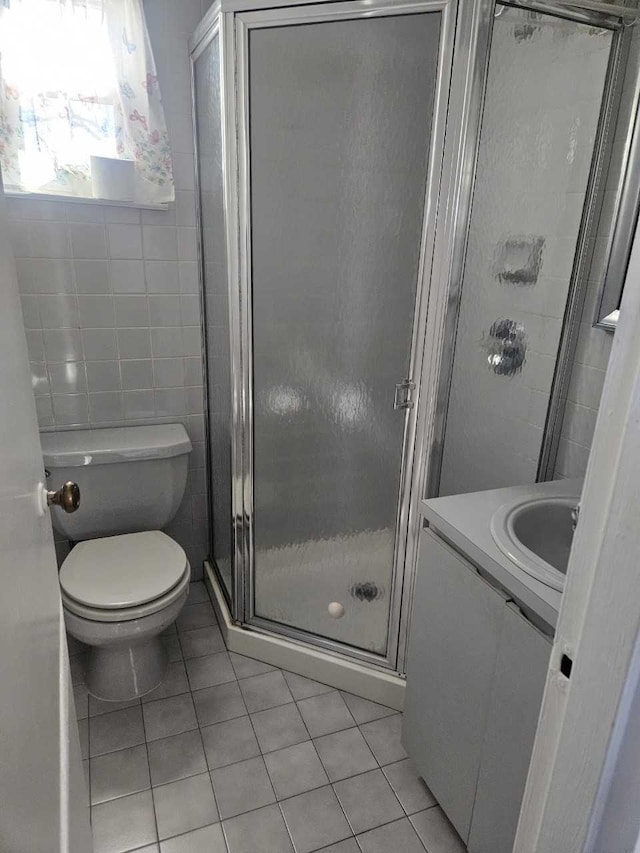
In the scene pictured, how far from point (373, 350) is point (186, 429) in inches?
35.3

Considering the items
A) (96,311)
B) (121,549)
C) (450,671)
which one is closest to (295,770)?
(450,671)

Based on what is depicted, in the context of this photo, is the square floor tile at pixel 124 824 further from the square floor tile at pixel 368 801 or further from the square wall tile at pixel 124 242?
the square wall tile at pixel 124 242

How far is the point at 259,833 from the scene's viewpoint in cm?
141

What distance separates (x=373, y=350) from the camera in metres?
1.60

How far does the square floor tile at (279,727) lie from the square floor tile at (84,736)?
47 cm

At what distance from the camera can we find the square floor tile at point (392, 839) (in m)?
1.38

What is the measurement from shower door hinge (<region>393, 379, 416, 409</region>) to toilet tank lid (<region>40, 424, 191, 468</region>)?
796 millimetres

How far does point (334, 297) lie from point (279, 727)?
4.20ft

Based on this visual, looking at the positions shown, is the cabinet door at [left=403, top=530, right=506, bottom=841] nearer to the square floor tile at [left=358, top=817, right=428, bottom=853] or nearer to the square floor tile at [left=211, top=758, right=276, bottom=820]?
the square floor tile at [left=358, top=817, right=428, bottom=853]

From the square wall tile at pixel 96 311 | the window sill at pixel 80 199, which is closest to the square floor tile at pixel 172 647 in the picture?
the square wall tile at pixel 96 311

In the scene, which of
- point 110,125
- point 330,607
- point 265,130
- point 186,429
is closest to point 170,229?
point 110,125

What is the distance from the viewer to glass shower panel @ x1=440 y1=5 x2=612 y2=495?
1.35 meters

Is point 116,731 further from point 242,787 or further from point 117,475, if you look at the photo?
point 117,475

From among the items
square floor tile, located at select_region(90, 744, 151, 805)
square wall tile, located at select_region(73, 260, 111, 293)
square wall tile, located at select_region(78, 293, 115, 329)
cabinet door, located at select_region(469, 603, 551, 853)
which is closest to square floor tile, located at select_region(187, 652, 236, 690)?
square floor tile, located at select_region(90, 744, 151, 805)
